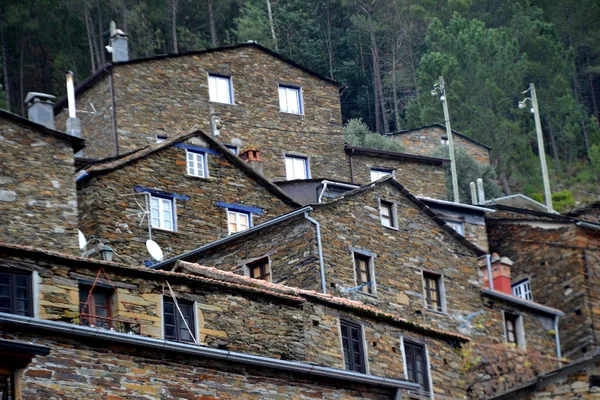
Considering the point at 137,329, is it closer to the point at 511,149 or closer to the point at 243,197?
the point at 243,197

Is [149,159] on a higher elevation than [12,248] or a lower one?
higher

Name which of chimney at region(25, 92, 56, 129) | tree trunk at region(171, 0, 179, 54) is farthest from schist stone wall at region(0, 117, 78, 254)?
tree trunk at region(171, 0, 179, 54)

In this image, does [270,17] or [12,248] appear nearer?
[12,248]

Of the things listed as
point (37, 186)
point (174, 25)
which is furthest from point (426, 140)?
point (37, 186)

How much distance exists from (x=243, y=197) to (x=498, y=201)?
54.2ft

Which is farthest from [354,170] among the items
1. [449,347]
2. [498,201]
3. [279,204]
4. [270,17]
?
[270,17]

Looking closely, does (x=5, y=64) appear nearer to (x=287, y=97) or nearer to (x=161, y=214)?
(x=287, y=97)

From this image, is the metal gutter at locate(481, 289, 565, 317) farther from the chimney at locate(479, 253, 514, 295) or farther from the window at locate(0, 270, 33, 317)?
the window at locate(0, 270, 33, 317)

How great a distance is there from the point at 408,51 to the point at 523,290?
122ft

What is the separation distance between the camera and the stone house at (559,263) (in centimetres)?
4378

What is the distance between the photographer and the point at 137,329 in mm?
25516

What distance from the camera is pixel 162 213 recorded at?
39344 mm

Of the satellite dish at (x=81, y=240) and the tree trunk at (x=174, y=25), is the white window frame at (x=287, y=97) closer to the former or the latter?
the satellite dish at (x=81, y=240)

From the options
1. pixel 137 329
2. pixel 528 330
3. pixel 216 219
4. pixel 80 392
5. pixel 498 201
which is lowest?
pixel 80 392
